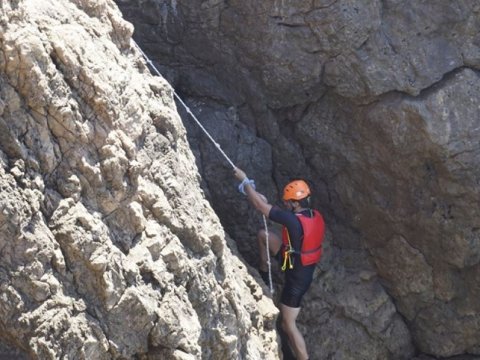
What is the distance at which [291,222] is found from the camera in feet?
23.7

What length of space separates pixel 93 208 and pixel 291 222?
272 cm

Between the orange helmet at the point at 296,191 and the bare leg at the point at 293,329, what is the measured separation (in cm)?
111

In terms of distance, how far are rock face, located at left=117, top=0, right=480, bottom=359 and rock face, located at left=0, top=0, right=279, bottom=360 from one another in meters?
1.92

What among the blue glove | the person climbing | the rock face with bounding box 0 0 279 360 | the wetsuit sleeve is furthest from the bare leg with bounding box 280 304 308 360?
the rock face with bounding box 0 0 279 360

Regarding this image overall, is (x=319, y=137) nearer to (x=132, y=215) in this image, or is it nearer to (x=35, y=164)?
(x=132, y=215)

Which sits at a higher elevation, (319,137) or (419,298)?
(319,137)

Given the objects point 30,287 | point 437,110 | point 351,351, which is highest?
point 437,110

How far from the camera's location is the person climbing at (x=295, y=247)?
7.33 metres

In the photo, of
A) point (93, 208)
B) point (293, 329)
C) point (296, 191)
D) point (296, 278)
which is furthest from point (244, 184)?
point (93, 208)

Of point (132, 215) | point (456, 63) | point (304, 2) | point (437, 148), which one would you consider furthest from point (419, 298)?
point (132, 215)

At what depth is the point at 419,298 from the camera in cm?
838

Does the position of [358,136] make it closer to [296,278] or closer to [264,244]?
[264,244]

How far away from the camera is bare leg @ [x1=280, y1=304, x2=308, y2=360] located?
7582 mm

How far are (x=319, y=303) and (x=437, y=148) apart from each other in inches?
83.5
